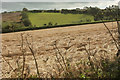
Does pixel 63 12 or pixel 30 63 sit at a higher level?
pixel 63 12

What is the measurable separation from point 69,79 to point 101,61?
33.0 inches

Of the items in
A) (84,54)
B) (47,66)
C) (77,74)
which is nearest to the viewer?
(77,74)

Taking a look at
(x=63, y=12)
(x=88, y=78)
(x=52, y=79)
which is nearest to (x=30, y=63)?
(x=52, y=79)

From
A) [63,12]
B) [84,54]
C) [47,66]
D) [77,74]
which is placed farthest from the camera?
[63,12]

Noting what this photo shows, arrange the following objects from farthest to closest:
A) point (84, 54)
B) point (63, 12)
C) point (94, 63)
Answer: point (63, 12) < point (84, 54) < point (94, 63)

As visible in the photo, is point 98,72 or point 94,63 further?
point 94,63

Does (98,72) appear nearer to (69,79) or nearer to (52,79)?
(69,79)

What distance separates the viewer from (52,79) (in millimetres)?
2367

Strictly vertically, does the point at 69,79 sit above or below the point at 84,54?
below

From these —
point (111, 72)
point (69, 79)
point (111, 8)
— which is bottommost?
point (69, 79)

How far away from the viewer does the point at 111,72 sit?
86.7 inches

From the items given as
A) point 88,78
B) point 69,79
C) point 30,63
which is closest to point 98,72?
point 88,78

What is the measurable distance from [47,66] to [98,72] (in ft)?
3.98

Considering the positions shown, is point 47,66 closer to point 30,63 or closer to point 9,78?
point 30,63
